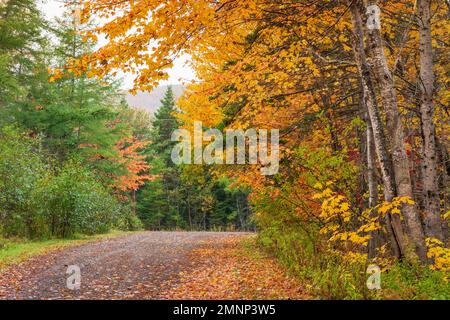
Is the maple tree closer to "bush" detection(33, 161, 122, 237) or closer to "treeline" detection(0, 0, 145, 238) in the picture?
"bush" detection(33, 161, 122, 237)

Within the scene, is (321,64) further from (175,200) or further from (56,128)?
(175,200)

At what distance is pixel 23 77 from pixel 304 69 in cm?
2036

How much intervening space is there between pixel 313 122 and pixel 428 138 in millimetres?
4087

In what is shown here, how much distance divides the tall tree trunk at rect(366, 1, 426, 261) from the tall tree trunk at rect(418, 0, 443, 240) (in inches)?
17.1

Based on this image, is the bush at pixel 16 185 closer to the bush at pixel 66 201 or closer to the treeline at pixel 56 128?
the treeline at pixel 56 128

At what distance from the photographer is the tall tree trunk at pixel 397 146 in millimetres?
6336

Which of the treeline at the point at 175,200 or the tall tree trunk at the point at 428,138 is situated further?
the treeline at the point at 175,200

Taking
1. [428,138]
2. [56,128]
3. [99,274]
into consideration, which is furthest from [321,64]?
[56,128]

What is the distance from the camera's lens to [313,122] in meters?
10.7

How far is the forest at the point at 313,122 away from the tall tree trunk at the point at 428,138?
0.07 ft

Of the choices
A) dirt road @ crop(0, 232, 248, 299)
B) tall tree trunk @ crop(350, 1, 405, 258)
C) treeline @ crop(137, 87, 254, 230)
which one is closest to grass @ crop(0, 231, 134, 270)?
dirt road @ crop(0, 232, 248, 299)

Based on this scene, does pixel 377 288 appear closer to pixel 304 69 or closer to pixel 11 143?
pixel 304 69

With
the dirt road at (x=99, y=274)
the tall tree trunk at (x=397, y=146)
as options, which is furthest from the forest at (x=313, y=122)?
the dirt road at (x=99, y=274)
